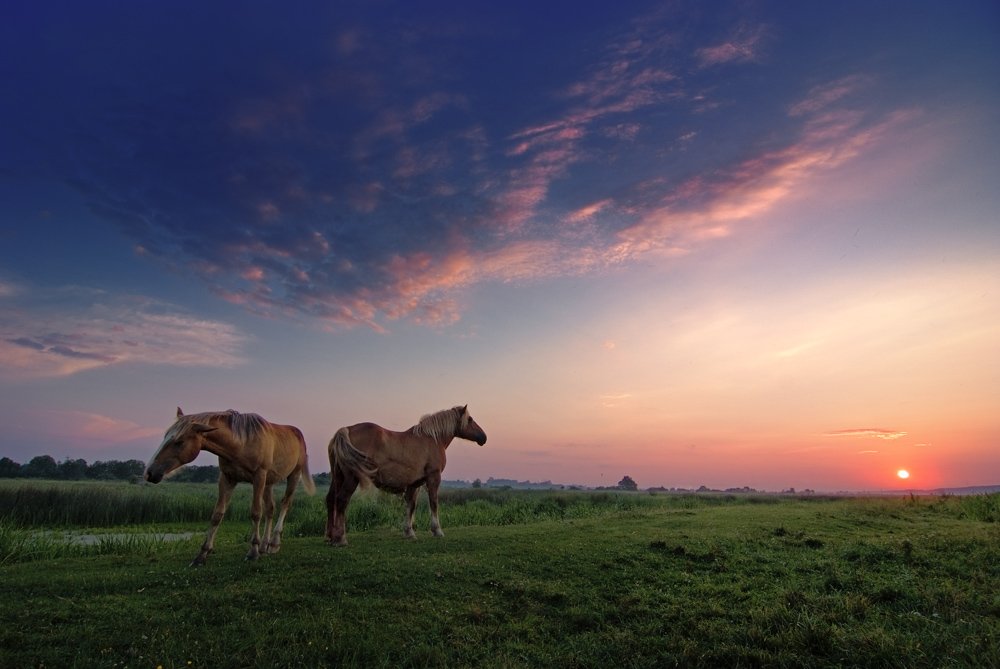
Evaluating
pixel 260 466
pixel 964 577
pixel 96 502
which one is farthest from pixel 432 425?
pixel 96 502

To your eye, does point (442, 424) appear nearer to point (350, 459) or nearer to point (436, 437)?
point (436, 437)

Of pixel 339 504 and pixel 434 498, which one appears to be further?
pixel 434 498

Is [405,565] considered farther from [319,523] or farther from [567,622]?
[319,523]

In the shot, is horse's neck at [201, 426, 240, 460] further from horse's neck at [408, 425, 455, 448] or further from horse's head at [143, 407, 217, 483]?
horse's neck at [408, 425, 455, 448]

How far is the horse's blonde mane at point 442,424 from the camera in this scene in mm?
13759

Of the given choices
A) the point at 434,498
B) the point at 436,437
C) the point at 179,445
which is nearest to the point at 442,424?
the point at 436,437

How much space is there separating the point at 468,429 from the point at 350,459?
3.99 m

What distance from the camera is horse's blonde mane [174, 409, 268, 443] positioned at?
943 centimetres

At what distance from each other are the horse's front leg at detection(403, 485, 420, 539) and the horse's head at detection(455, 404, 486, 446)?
6.38ft

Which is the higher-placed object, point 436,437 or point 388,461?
point 436,437

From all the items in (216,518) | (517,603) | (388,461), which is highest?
(388,461)

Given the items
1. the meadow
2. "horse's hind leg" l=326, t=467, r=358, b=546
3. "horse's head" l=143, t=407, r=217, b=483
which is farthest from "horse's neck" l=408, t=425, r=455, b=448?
"horse's head" l=143, t=407, r=217, b=483

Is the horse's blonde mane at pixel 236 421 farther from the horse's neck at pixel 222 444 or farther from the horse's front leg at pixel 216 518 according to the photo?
the horse's front leg at pixel 216 518

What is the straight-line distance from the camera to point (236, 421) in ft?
32.6
